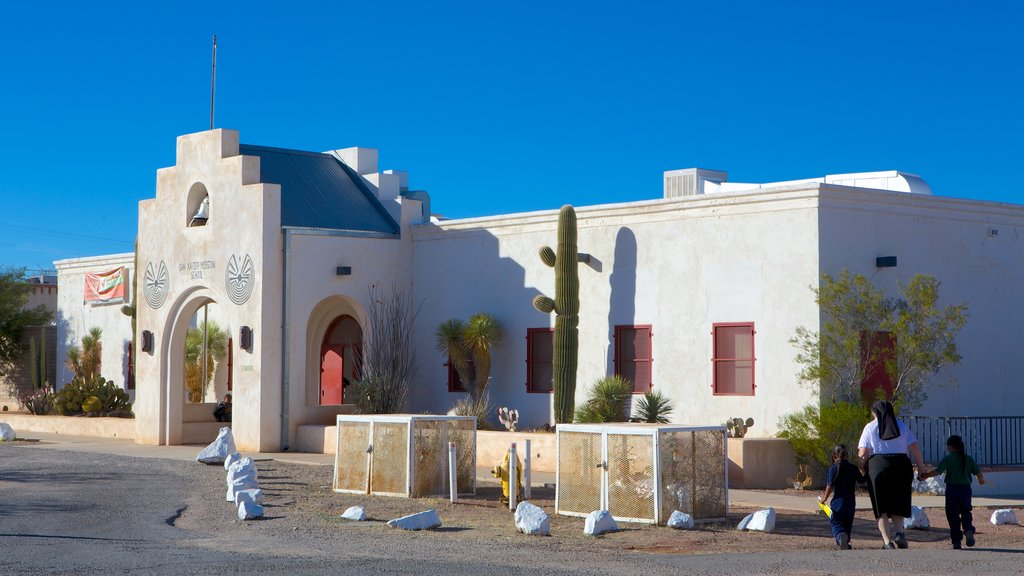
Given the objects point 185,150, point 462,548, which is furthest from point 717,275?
point 185,150

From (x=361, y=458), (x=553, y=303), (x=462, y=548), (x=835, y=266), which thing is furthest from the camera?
(x=553, y=303)

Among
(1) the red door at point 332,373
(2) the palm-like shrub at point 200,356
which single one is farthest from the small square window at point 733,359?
(2) the palm-like shrub at point 200,356

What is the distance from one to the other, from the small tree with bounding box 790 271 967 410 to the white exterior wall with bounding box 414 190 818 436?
516 millimetres

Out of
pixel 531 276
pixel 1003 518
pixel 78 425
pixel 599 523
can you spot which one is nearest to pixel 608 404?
pixel 531 276

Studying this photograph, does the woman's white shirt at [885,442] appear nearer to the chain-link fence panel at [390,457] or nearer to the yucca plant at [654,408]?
the chain-link fence panel at [390,457]

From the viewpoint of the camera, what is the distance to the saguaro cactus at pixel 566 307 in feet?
80.8

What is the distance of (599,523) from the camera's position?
50.2 feet

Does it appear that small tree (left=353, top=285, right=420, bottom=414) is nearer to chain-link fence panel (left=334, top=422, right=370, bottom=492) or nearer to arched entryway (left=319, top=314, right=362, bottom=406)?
arched entryway (left=319, top=314, right=362, bottom=406)

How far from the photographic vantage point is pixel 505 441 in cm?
2397

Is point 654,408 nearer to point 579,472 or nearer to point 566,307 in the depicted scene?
point 566,307

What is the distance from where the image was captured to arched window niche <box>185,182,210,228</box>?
29391 mm

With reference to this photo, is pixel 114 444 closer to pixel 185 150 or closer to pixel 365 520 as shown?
pixel 185 150

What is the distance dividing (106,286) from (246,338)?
13.1m

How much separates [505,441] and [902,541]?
413 inches
